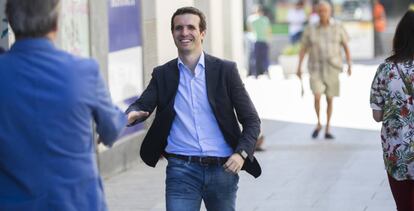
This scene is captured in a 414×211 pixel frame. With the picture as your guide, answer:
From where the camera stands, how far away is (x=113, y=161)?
11773mm

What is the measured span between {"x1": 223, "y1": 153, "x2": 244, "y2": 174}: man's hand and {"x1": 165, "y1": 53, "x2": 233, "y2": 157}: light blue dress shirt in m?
0.18

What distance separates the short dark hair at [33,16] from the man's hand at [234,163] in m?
1.92

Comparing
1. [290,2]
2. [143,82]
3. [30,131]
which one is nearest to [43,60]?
[30,131]

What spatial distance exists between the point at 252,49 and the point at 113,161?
15.0m

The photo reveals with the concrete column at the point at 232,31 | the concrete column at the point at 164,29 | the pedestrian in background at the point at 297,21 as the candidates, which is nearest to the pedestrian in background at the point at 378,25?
the pedestrian in background at the point at 297,21

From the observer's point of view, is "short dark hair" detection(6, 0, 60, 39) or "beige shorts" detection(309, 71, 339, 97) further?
"beige shorts" detection(309, 71, 339, 97)

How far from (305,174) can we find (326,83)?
3.31m

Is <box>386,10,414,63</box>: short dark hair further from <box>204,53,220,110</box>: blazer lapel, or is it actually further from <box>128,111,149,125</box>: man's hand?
<box>128,111,149,125</box>: man's hand

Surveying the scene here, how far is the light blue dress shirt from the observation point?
5906mm

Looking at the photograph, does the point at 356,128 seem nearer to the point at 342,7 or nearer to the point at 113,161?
the point at 113,161

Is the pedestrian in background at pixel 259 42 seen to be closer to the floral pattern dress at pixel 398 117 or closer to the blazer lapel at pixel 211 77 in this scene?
the floral pattern dress at pixel 398 117

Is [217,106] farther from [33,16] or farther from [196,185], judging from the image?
[33,16]

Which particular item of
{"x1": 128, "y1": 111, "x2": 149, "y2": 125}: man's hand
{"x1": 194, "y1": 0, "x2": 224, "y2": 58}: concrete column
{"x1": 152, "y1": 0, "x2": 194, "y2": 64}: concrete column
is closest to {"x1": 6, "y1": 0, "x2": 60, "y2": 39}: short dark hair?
{"x1": 128, "y1": 111, "x2": 149, "y2": 125}: man's hand

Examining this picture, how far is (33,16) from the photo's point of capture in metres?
3.97
